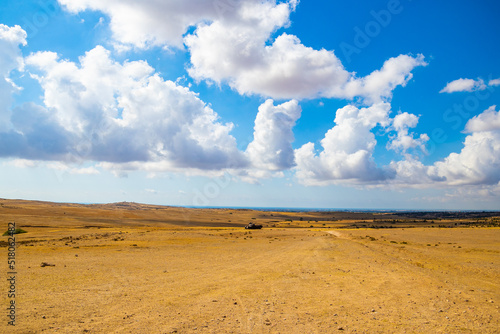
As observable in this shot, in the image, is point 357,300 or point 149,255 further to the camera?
point 149,255

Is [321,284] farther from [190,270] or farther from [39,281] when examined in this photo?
[39,281]

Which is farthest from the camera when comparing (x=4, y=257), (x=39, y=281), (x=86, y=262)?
(x=4, y=257)

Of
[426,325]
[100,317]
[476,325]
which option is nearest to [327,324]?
[426,325]

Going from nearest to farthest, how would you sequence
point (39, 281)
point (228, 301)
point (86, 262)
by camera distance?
point (228, 301)
point (39, 281)
point (86, 262)

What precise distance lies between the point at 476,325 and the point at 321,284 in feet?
19.5

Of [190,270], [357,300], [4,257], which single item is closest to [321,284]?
[357,300]

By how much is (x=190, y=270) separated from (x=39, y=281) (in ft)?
23.2

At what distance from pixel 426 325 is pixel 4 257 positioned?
25496mm

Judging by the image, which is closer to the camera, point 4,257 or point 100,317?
point 100,317

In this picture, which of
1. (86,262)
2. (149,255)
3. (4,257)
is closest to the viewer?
(86,262)

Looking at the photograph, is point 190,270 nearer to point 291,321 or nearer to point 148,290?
point 148,290

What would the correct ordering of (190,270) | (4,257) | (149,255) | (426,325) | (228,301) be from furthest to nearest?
(149,255) → (4,257) → (190,270) → (228,301) → (426,325)

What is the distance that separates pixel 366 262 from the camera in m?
19.8

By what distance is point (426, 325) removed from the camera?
28.3ft
